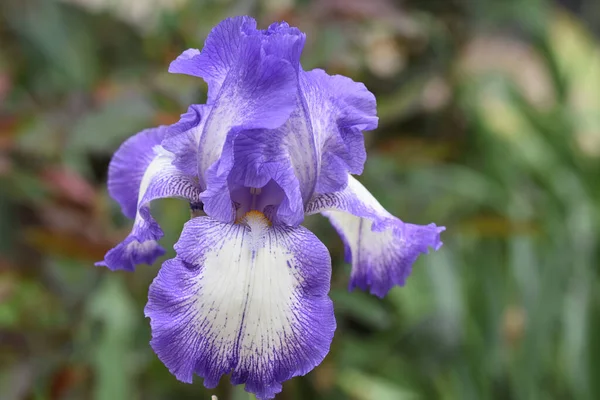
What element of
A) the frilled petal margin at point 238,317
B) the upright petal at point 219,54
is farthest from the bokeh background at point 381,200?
the upright petal at point 219,54

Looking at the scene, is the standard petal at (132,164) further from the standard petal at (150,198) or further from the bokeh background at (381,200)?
the bokeh background at (381,200)

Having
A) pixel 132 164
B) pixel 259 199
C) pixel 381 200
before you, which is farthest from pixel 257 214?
pixel 381 200

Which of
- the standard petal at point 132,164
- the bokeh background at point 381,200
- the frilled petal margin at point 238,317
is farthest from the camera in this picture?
the bokeh background at point 381,200

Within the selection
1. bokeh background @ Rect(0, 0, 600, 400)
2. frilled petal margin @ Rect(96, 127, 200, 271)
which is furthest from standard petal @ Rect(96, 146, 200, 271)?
bokeh background @ Rect(0, 0, 600, 400)

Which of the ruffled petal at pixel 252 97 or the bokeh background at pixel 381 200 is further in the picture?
the bokeh background at pixel 381 200

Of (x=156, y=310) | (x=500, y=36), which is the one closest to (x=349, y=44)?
(x=156, y=310)

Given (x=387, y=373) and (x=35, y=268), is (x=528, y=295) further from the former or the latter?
(x=35, y=268)
